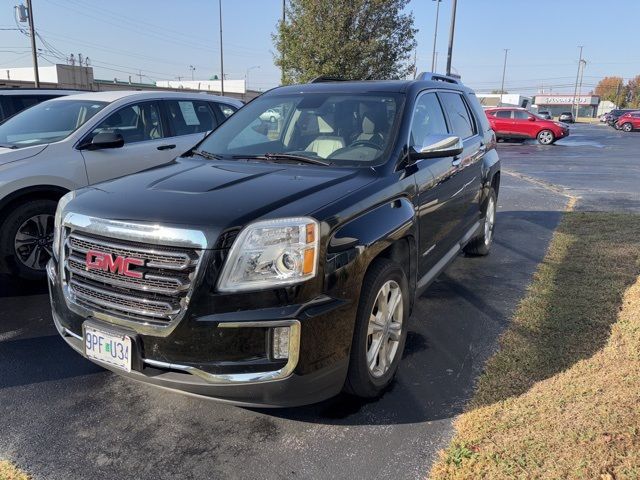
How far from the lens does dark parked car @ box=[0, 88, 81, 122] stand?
7.61 meters

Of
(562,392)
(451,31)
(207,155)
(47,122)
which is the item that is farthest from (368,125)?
(451,31)

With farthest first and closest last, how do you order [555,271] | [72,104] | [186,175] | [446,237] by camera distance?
[72,104] → [555,271] → [446,237] → [186,175]

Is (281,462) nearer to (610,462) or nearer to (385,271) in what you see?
(385,271)

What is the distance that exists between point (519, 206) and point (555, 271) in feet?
13.2

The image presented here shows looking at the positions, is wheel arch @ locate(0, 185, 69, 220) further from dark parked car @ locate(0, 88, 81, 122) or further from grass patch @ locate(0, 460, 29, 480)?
dark parked car @ locate(0, 88, 81, 122)

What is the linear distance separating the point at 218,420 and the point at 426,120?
8.56 feet

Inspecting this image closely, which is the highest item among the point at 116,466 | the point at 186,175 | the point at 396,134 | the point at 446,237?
the point at 396,134

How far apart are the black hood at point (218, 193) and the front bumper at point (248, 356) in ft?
1.49

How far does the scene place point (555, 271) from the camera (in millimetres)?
5441

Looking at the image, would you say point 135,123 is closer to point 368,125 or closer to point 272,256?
point 368,125

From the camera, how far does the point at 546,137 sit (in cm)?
2477

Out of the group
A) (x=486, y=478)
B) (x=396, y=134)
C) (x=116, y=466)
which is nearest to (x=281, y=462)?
(x=116, y=466)

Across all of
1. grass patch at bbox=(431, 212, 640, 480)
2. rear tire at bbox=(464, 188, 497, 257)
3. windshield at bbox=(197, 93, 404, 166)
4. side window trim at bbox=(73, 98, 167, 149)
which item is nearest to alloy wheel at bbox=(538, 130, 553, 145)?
rear tire at bbox=(464, 188, 497, 257)

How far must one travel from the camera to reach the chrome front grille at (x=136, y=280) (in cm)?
240
